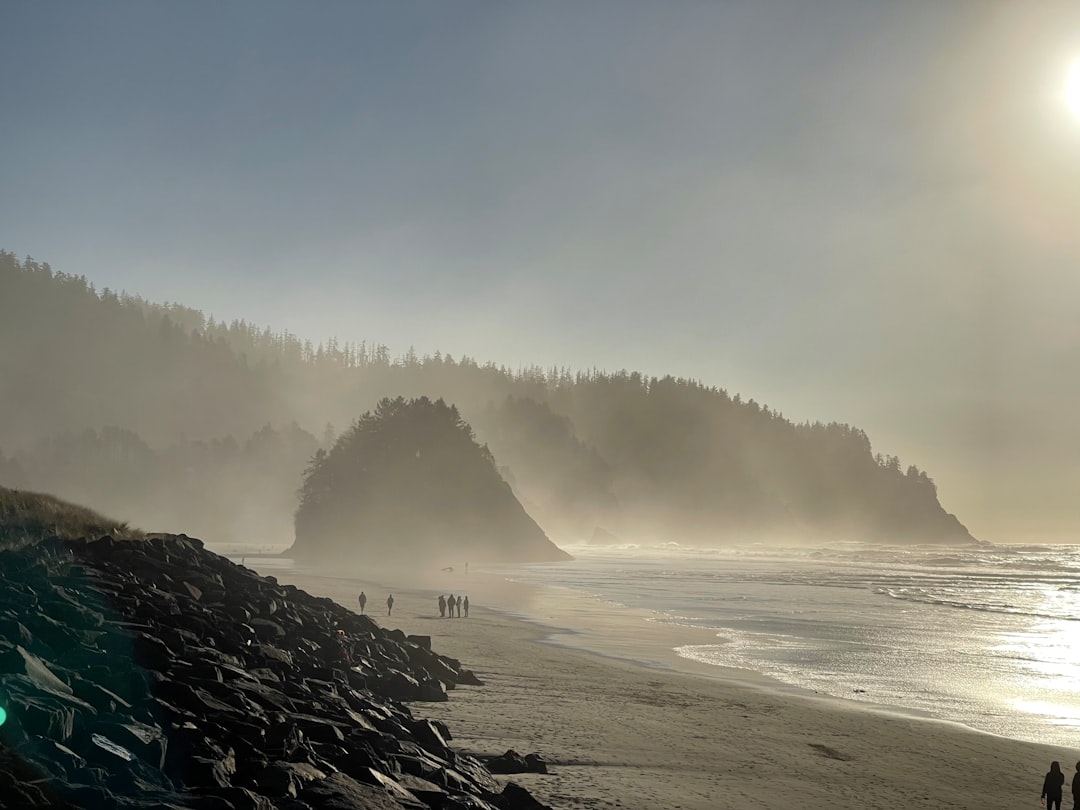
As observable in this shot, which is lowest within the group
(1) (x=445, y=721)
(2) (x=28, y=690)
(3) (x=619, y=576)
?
(3) (x=619, y=576)

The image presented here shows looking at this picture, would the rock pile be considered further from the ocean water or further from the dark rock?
the ocean water

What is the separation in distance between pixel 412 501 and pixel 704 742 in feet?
281

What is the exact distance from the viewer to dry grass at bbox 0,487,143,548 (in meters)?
19.4

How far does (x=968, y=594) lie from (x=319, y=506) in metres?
71.8

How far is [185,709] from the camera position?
32.9ft

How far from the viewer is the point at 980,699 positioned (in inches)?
870

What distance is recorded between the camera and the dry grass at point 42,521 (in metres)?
19.4

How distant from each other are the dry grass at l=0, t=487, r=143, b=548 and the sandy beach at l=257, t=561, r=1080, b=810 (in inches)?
428

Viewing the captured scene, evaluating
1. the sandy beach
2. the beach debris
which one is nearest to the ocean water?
the sandy beach

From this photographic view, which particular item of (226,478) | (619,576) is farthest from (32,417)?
(619,576)

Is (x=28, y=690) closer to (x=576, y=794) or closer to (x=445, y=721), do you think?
(x=576, y=794)

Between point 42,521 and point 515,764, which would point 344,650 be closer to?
point 515,764

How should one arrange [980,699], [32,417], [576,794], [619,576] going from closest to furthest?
1. [576,794]
2. [980,699]
3. [619,576]
4. [32,417]

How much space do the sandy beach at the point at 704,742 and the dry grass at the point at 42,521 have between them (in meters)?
10.9
